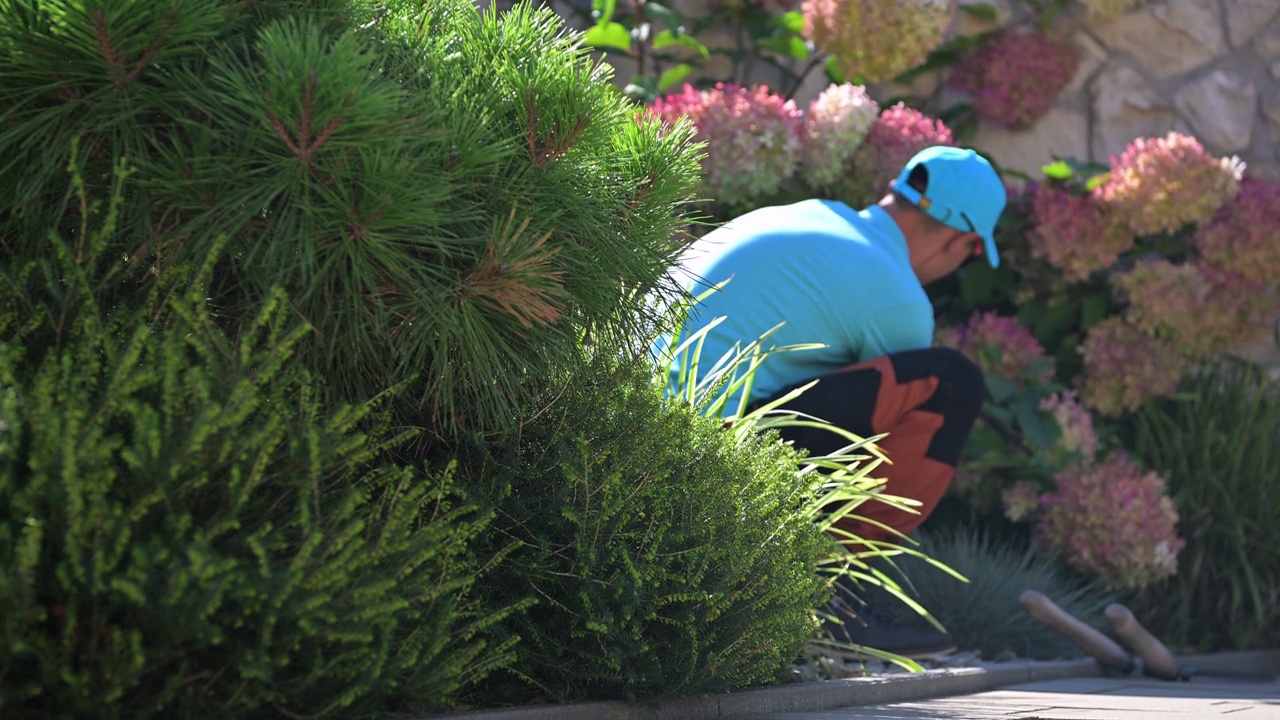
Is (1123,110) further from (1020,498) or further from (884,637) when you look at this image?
(884,637)

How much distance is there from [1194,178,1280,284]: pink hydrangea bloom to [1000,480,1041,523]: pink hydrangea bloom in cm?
112

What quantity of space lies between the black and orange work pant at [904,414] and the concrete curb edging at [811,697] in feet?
1.50

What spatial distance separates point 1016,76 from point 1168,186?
1224 millimetres

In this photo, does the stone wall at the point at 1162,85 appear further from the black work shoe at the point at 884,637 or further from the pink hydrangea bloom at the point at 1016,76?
the black work shoe at the point at 884,637

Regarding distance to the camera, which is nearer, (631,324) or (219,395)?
(219,395)

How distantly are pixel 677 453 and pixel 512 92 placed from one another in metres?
0.72

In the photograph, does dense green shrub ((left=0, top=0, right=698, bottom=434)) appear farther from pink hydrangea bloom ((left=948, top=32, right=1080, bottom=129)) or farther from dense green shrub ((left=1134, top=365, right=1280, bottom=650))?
pink hydrangea bloom ((left=948, top=32, right=1080, bottom=129))

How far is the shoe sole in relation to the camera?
10.3 ft

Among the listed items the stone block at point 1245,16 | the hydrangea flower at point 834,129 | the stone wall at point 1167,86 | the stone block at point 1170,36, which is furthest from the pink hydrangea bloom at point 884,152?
the stone block at point 1245,16

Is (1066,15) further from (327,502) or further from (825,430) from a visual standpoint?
(327,502)

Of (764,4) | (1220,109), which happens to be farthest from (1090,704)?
(1220,109)

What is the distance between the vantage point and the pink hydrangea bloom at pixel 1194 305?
16.1ft

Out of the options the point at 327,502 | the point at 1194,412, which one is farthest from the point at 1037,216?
the point at 327,502

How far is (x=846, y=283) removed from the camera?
356 centimetres
